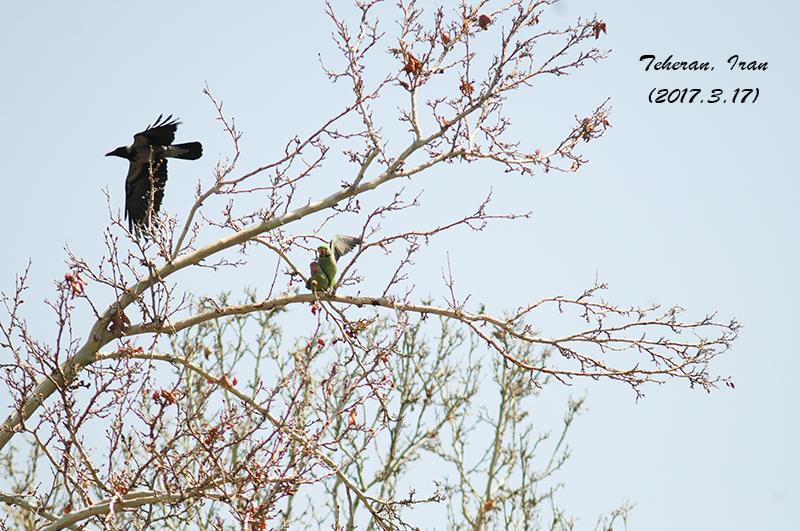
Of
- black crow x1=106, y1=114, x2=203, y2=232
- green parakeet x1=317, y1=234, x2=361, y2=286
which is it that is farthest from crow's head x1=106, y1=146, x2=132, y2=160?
green parakeet x1=317, y1=234, x2=361, y2=286

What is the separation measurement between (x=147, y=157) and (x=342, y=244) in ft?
6.85

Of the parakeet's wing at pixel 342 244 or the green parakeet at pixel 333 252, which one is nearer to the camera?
the green parakeet at pixel 333 252

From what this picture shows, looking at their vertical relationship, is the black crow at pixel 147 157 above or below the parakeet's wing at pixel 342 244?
above

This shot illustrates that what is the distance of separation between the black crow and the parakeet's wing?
152 cm

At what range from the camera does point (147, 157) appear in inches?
249

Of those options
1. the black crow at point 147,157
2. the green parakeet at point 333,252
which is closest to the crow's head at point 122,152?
the black crow at point 147,157

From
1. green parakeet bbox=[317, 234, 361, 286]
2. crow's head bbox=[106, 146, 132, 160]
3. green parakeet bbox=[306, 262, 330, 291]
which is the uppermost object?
crow's head bbox=[106, 146, 132, 160]

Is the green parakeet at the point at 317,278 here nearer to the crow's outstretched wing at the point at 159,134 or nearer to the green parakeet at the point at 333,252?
the green parakeet at the point at 333,252

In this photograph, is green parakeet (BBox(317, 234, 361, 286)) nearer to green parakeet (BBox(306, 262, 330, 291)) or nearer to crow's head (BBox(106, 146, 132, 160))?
green parakeet (BBox(306, 262, 330, 291))

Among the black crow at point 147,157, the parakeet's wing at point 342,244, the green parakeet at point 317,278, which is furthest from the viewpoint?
the black crow at point 147,157

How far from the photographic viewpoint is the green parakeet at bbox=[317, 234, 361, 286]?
17.2 ft

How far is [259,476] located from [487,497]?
6976 mm

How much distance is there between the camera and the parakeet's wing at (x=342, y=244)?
5.44 metres

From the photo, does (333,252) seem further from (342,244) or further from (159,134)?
(159,134)
